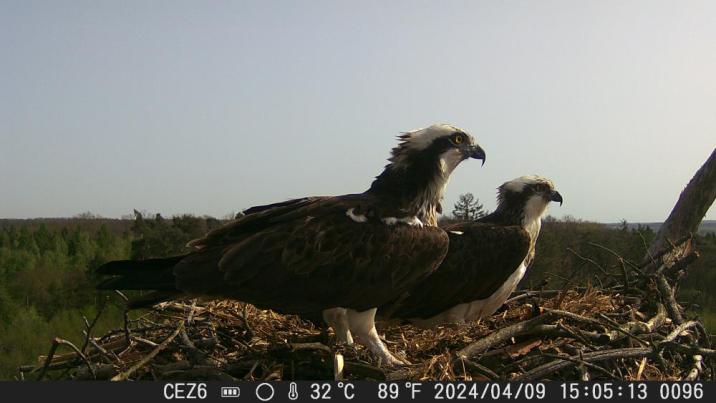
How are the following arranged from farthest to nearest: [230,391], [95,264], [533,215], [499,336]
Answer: [95,264] → [533,215] → [499,336] → [230,391]

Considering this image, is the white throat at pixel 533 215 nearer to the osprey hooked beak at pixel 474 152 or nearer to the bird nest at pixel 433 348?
Result: the bird nest at pixel 433 348

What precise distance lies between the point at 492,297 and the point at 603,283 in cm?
141

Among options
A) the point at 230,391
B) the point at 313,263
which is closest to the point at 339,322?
the point at 313,263

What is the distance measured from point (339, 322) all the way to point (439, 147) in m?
1.58

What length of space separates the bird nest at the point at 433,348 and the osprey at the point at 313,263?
282 millimetres

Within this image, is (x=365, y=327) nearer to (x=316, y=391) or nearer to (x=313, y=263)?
(x=313, y=263)

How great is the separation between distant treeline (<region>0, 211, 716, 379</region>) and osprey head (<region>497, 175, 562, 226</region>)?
56 cm

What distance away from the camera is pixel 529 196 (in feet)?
21.2

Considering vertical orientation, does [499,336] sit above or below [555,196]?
below

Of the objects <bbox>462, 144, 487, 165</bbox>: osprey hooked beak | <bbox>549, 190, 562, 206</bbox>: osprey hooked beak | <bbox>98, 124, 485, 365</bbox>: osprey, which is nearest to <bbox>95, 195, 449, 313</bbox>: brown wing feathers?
<bbox>98, 124, 485, 365</bbox>: osprey

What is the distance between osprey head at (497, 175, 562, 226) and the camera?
21.1ft

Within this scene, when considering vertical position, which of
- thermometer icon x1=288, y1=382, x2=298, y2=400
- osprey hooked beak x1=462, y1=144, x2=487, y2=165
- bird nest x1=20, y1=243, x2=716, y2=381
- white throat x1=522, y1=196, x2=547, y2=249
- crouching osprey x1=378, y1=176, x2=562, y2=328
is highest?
osprey hooked beak x1=462, y1=144, x2=487, y2=165

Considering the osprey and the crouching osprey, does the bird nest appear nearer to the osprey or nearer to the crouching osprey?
the crouching osprey

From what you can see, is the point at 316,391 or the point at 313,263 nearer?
the point at 316,391
